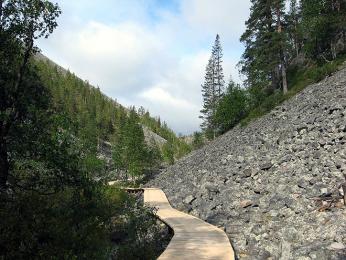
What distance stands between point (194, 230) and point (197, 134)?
3068 inches

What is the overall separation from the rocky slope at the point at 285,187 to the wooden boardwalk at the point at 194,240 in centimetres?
62

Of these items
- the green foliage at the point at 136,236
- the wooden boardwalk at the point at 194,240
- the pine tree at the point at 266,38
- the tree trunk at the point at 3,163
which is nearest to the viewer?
the tree trunk at the point at 3,163

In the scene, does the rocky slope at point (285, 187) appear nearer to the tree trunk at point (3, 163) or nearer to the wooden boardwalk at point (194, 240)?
the wooden boardwalk at point (194, 240)

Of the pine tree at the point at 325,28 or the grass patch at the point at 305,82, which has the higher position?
the pine tree at the point at 325,28

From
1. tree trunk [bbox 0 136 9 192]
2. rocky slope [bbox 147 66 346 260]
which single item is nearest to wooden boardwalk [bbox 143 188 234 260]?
rocky slope [bbox 147 66 346 260]

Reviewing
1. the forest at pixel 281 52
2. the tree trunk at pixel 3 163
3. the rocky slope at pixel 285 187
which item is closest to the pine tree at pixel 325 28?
the forest at pixel 281 52

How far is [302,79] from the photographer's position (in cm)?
4281

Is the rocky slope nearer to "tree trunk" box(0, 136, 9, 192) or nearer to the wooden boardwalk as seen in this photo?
the wooden boardwalk

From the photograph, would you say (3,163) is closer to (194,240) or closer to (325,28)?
(194,240)

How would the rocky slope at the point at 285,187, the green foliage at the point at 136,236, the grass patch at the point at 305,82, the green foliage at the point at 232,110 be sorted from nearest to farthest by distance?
the rocky slope at the point at 285,187, the green foliage at the point at 136,236, the grass patch at the point at 305,82, the green foliage at the point at 232,110

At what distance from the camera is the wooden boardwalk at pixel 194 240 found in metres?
12.2

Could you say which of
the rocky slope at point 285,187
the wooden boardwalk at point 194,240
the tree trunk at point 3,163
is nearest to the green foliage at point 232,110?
the rocky slope at point 285,187

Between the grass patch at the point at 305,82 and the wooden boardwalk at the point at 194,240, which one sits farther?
the grass patch at the point at 305,82

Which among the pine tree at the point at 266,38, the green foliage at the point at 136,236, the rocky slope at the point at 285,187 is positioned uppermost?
the pine tree at the point at 266,38
